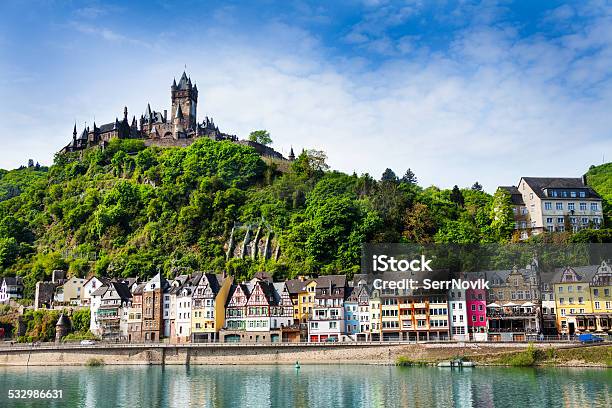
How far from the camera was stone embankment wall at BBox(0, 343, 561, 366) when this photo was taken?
182ft

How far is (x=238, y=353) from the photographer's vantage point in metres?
60.9

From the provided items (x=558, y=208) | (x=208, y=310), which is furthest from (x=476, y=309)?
(x=208, y=310)

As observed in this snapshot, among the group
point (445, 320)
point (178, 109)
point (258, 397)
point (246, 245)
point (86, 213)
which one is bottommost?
point (258, 397)

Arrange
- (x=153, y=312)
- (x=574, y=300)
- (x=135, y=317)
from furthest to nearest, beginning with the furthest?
(x=135, y=317) < (x=153, y=312) < (x=574, y=300)

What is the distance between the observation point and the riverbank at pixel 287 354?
52219 mm

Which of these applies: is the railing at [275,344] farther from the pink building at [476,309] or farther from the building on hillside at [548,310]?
the pink building at [476,309]

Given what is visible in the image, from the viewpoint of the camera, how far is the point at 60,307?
8006 centimetres

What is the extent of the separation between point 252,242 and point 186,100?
190 feet

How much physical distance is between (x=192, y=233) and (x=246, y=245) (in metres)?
10.8

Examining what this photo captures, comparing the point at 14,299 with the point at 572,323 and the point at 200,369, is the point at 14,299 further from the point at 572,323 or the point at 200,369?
the point at 572,323

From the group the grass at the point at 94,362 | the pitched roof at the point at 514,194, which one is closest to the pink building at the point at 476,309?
the pitched roof at the point at 514,194

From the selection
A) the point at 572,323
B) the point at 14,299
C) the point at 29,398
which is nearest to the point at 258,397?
the point at 29,398

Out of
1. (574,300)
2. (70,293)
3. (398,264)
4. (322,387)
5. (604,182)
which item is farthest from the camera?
(604,182)

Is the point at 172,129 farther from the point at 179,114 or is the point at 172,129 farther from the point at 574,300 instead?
the point at 574,300
